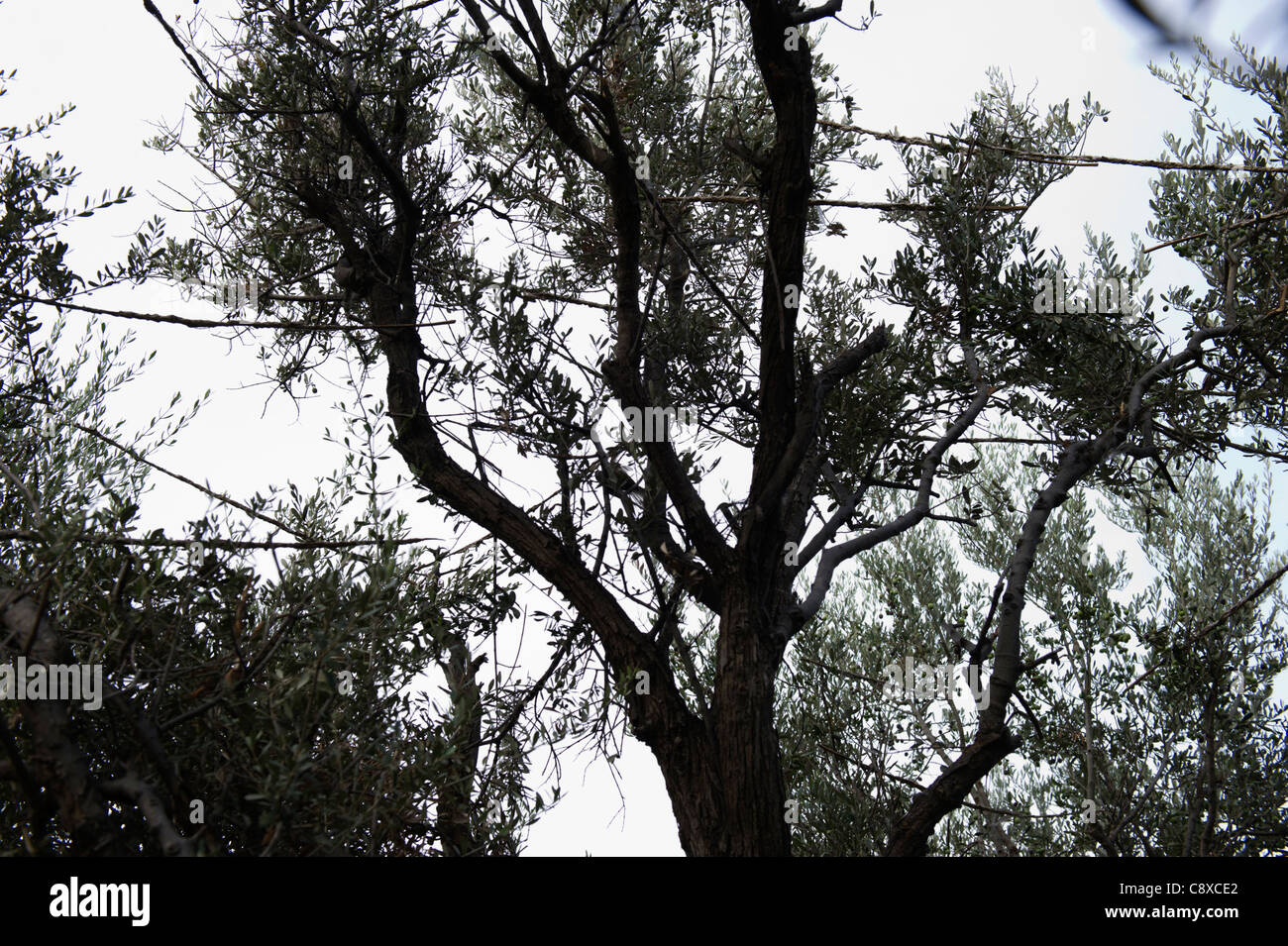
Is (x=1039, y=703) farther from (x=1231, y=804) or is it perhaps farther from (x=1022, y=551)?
(x=1022, y=551)

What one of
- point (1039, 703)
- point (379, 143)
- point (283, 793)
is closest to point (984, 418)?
point (1039, 703)

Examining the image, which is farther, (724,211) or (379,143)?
(724,211)

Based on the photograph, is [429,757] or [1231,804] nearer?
[429,757]

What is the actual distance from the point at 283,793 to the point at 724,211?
18.7 ft

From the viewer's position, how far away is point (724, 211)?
802 cm

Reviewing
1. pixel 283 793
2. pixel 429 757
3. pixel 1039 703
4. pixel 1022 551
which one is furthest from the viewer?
pixel 1039 703
